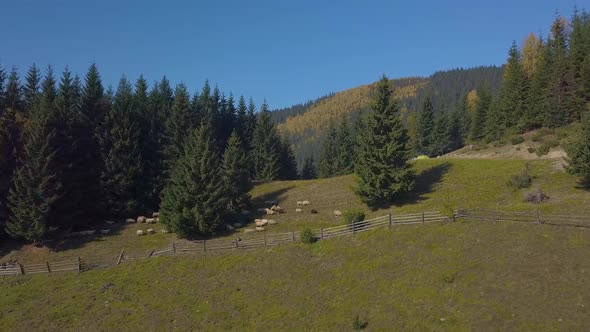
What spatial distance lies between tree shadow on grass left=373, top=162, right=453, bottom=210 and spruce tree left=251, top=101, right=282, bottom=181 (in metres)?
35.1

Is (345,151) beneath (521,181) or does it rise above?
above

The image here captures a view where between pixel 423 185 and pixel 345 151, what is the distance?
4157cm

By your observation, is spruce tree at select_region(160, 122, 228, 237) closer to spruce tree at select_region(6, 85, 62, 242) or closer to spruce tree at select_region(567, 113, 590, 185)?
spruce tree at select_region(6, 85, 62, 242)

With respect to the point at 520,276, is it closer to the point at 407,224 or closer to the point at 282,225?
the point at 407,224

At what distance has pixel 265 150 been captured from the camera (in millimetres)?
90312

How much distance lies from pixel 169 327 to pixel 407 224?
2091 centimetres

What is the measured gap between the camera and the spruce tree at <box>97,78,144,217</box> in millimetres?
58250

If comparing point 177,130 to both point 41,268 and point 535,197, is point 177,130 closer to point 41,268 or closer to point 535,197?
point 41,268

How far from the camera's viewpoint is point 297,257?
38.0 metres

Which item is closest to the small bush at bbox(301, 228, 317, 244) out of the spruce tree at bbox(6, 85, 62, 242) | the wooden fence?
the wooden fence

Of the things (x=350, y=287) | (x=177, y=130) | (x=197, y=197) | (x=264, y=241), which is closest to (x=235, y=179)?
(x=197, y=197)

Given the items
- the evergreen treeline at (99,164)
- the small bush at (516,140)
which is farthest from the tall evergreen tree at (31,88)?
the small bush at (516,140)

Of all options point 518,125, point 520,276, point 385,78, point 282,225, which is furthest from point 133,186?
point 518,125

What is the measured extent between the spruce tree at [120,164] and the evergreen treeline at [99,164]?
0.13 m
